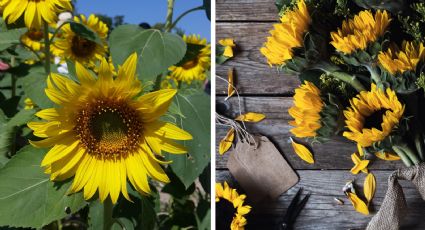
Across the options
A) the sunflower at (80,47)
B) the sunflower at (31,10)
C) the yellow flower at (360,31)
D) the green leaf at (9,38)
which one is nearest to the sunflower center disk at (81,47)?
the sunflower at (80,47)

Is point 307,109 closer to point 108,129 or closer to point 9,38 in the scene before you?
point 108,129

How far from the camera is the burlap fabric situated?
3.47ft

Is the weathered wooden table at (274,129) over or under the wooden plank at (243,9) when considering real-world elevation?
under

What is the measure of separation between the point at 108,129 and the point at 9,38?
0.41 metres

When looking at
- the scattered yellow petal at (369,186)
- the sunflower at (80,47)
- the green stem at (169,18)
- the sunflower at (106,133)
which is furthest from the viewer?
the sunflower at (80,47)

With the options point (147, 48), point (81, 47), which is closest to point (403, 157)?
point (147, 48)

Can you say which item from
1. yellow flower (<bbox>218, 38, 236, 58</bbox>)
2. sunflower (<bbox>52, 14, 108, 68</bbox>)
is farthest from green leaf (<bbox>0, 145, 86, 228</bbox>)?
sunflower (<bbox>52, 14, 108, 68</bbox>)

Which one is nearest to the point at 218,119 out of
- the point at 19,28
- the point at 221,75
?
the point at 221,75

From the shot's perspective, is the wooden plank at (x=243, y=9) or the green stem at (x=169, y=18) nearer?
the wooden plank at (x=243, y=9)

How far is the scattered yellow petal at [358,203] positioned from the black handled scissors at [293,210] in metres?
0.06

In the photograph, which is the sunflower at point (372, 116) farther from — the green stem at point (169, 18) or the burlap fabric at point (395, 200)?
the green stem at point (169, 18)

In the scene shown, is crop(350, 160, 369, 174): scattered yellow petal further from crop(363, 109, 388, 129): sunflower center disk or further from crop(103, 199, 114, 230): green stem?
crop(103, 199, 114, 230): green stem

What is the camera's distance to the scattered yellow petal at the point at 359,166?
107 cm

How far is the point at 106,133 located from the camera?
40.7 inches
